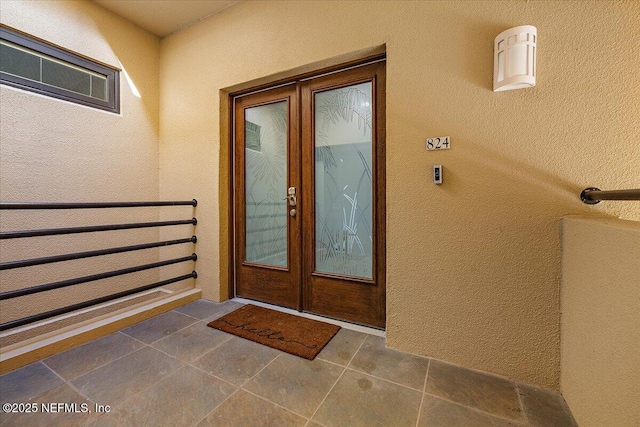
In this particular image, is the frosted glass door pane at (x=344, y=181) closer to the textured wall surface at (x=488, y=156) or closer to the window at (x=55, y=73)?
the textured wall surface at (x=488, y=156)

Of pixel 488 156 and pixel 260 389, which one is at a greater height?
pixel 488 156

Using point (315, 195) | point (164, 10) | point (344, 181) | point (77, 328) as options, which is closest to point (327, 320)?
point (315, 195)

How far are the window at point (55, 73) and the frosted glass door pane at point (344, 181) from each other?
2102 mm

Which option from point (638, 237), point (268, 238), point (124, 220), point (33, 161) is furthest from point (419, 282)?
point (33, 161)

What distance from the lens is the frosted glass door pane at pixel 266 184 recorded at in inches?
95.2

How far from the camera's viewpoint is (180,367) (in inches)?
60.8

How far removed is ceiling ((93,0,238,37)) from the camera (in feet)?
7.82

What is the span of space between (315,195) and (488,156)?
1.28 m

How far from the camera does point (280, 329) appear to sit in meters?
1.99

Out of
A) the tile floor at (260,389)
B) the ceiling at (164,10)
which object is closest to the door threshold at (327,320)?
the tile floor at (260,389)

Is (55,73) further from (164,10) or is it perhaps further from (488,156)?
(488,156)

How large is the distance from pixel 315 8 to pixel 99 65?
214cm

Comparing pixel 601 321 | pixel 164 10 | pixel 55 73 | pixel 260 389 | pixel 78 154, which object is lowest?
pixel 260 389

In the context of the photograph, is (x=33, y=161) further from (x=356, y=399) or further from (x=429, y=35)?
(x=429, y=35)
